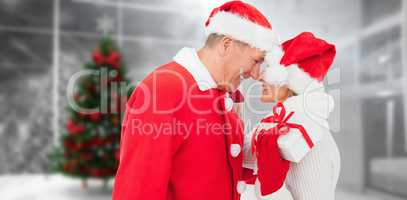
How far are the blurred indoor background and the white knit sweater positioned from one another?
1461 mm

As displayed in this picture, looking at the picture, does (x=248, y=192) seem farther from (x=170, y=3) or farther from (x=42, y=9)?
(x=42, y=9)

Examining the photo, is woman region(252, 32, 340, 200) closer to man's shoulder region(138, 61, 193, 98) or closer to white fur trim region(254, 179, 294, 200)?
white fur trim region(254, 179, 294, 200)

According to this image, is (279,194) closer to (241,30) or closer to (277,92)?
(277,92)

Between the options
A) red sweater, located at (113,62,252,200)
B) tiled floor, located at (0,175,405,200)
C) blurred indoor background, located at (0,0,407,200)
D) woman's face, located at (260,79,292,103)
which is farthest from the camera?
tiled floor, located at (0,175,405,200)

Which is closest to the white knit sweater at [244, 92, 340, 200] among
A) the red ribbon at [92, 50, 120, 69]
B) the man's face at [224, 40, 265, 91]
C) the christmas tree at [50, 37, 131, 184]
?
the man's face at [224, 40, 265, 91]

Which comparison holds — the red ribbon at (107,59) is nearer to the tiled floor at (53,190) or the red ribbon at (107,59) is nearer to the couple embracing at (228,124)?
the tiled floor at (53,190)

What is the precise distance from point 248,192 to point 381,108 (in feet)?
7.04

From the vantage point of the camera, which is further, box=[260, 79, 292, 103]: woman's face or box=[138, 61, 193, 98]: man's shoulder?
box=[260, 79, 292, 103]: woman's face

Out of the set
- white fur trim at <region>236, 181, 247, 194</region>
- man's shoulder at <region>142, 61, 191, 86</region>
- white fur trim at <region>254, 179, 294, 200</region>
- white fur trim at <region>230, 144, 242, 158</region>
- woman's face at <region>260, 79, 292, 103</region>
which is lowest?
white fur trim at <region>254, 179, 294, 200</region>

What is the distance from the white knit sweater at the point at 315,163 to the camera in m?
0.93

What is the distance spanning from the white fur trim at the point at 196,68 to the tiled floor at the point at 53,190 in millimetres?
2176

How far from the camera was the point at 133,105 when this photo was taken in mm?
A: 815

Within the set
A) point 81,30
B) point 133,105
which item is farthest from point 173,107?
point 81,30

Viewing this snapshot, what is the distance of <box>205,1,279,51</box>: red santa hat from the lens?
90cm
